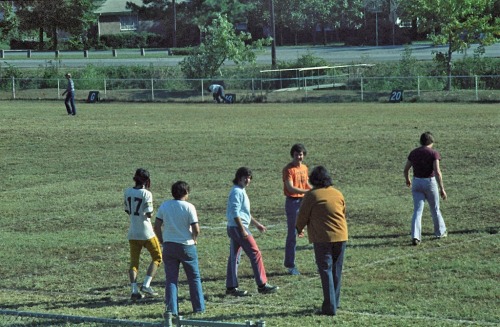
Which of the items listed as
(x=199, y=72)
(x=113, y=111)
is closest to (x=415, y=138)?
(x=113, y=111)

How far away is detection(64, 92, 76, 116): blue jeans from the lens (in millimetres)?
42594

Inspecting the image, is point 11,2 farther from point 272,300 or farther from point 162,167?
point 272,300

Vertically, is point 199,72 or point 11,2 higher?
point 11,2

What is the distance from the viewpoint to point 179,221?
12023 mm

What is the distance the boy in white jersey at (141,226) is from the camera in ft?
43.8

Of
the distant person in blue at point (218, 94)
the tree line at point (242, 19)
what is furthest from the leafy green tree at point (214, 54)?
the tree line at point (242, 19)

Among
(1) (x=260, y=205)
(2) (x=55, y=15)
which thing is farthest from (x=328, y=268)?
(2) (x=55, y=15)

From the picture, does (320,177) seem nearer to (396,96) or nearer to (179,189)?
(179,189)

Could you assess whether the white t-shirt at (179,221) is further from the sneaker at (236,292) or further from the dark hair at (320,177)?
the sneaker at (236,292)

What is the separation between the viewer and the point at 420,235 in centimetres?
1681

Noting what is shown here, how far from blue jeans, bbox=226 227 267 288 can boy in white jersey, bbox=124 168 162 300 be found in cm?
100

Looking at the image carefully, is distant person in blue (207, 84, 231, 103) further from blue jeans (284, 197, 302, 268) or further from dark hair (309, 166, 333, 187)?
dark hair (309, 166, 333, 187)

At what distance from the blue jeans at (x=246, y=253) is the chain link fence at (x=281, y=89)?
33.7 m

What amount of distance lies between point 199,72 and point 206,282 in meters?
42.6
